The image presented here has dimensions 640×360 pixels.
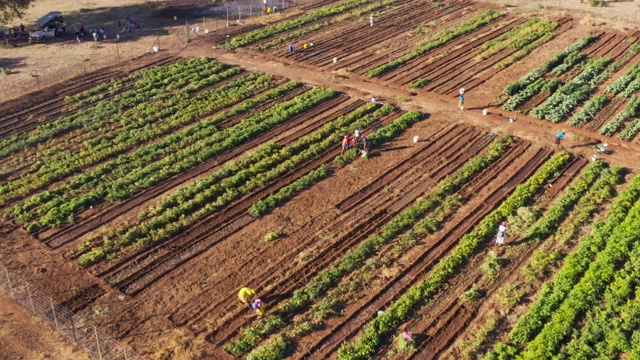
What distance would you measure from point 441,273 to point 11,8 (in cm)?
4853

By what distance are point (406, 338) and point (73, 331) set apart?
1380 centimetres

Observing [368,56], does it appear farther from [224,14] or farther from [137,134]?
[137,134]

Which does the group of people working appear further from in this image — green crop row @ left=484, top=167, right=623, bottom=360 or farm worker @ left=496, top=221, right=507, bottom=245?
green crop row @ left=484, top=167, right=623, bottom=360

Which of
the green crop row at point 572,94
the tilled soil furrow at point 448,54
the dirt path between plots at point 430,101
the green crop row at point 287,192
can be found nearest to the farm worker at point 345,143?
the green crop row at point 287,192

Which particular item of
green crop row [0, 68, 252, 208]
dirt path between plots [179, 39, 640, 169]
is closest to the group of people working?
dirt path between plots [179, 39, 640, 169]

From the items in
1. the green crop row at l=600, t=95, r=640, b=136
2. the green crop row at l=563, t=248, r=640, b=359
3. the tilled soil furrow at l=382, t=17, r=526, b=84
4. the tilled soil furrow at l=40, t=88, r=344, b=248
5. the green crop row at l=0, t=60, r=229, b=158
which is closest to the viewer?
the green crop row at l=563, t=248, r=640, b=359

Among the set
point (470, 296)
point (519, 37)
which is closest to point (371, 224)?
point (470, 296)

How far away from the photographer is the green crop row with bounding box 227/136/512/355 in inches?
973

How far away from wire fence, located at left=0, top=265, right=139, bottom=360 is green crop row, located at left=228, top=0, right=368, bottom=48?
1251 inches

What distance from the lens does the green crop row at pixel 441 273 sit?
2397 cm

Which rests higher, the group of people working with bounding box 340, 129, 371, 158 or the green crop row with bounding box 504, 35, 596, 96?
the green crop row with bounding box 504, 35, 596, 96

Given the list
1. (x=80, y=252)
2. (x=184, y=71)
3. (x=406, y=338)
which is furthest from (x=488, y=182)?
(x=184, y=71)

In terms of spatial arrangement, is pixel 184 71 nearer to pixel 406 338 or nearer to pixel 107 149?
pixel 107 149

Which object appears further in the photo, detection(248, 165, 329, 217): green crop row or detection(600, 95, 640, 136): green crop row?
detection(600, 95, 640, 136): green crop row
